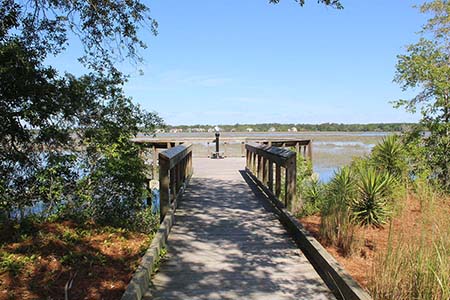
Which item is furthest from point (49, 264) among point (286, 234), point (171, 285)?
point (286, 234)

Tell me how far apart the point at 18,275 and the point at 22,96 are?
3155 millimetres

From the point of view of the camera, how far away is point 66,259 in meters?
4.02

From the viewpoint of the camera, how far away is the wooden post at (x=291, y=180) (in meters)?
5.62

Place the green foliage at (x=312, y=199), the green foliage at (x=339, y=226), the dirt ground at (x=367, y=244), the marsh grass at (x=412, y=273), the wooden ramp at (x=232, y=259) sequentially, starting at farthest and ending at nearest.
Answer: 1. the green foliage at (x=312, y=199)
2. the green foliage at (x=339, y=226)
3. the dirt ground at (x=367, y=244)
4. the wooden ramp at (x=232, y=259)
5. the marsh grass at (x=412, y=273)

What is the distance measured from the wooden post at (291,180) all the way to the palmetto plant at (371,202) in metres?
1.09

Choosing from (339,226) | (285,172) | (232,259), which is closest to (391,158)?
(285,172)

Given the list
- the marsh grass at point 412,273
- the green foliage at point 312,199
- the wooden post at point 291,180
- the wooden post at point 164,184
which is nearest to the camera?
the marsh grass at point 412,273

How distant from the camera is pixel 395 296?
2.73m

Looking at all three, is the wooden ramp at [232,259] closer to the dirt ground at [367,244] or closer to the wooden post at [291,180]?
the wooden post at [291,180]

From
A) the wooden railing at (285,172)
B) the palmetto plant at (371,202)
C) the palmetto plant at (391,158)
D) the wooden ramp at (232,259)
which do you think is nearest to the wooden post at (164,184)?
the wooden ramp at (232,259)

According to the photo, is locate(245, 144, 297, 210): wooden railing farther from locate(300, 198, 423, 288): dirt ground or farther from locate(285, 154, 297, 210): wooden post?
locate(300, 198, 423, 288): dirt ground

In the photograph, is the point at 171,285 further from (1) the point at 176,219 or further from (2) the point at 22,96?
(2) the point at 22,96

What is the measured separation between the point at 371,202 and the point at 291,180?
1.49 m

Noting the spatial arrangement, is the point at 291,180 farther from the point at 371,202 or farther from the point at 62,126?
the point at 62,126
